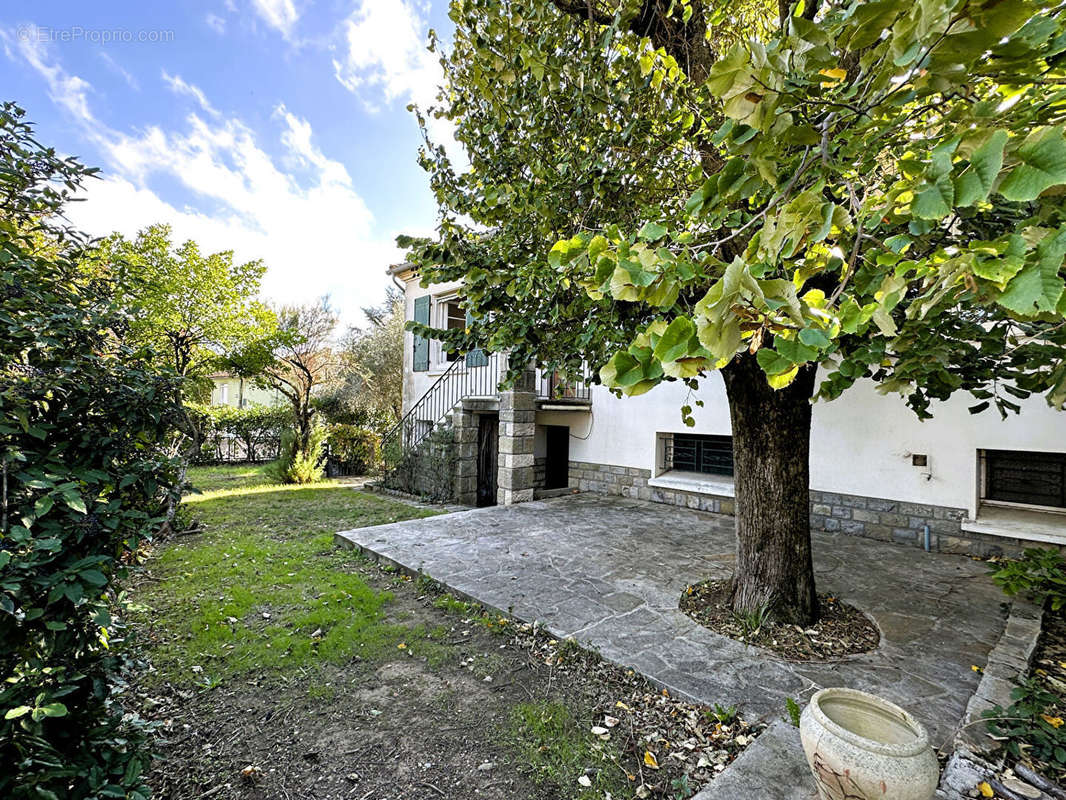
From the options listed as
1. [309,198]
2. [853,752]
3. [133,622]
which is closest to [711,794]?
[853,752]

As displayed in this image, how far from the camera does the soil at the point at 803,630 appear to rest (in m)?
3.02

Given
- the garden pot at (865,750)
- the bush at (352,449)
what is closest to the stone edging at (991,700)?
the garden pot at (865,750)

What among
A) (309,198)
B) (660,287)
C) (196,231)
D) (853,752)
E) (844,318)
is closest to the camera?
(844,318)

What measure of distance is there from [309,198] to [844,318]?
1362cm

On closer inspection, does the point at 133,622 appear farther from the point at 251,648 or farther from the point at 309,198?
the point at 309,198

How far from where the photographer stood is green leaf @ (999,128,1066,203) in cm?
83

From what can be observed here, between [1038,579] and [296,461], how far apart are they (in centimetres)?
1123

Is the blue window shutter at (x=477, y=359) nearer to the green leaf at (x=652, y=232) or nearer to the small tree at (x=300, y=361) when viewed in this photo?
the small tree at (x=300, y=361)

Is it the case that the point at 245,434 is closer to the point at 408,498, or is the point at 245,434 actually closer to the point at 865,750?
the point at 408,498

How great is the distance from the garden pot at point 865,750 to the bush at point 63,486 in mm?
2450

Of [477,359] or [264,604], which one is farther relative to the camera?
[477,359]

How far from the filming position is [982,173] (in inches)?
34.9

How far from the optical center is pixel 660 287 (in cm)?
135

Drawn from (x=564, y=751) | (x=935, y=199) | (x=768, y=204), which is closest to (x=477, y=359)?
(x=564, y=751)
